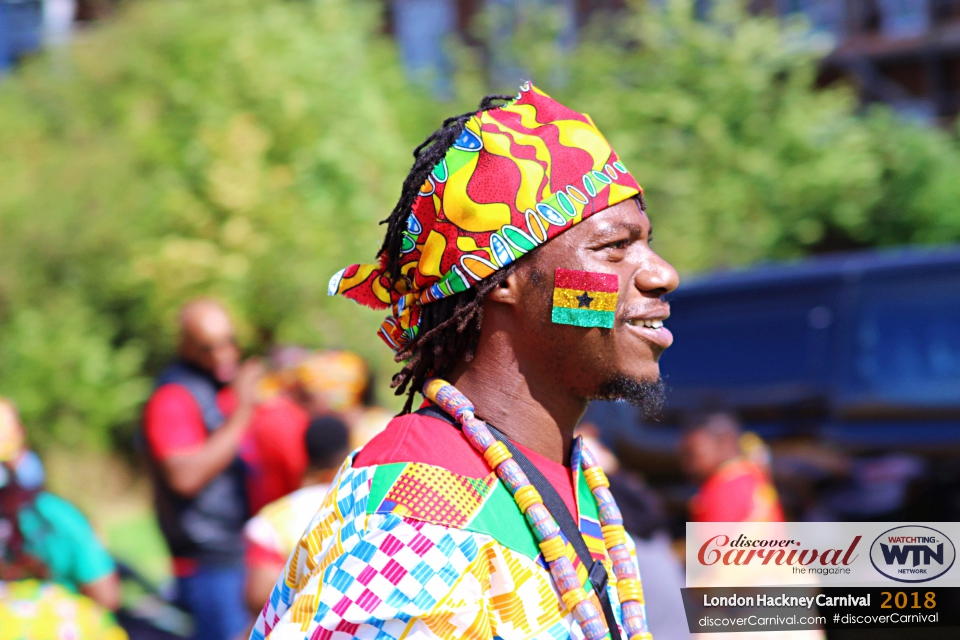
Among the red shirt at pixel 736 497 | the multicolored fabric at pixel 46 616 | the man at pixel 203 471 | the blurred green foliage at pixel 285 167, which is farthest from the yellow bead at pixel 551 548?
the blurred green foliage at pixel 285 167

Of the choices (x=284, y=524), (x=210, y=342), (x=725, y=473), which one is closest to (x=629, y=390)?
(x=284, y=524)

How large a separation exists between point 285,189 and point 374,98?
2.35m

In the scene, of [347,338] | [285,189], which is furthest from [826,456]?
[285,189]

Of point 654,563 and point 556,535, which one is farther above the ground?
point 556,535

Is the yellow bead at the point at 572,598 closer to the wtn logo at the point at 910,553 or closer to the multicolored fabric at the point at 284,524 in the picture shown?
the wtn logo at the point at 910,553

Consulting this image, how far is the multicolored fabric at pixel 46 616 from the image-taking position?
10.8ft

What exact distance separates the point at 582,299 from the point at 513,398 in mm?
231

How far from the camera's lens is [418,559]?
156 centimetres

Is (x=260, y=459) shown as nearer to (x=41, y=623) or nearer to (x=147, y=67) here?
(x=41, y=623)

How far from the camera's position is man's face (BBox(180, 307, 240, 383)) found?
15.9 feet

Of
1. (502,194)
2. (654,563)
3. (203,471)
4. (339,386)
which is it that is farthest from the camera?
(339,386)

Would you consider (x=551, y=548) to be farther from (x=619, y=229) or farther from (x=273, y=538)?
(x=273, y=538)

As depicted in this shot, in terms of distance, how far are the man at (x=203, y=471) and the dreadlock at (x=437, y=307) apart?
2902mm

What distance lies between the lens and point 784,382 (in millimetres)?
5387
